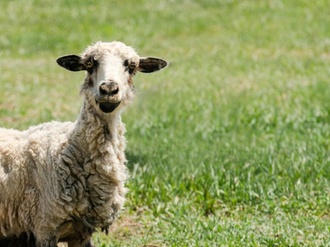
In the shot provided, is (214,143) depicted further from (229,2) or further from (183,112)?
(229,2)

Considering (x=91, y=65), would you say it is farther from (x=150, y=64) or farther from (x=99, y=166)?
(x=99, y=166)

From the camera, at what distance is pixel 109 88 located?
249 inches

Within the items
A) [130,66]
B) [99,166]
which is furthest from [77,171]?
[130,66]

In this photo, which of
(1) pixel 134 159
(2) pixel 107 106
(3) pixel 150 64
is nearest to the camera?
(2) pixel 107 106

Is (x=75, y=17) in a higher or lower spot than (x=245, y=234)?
higher

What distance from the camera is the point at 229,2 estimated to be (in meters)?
22.3

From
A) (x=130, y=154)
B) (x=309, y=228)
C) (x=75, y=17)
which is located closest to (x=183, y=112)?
(x=130, y=154)

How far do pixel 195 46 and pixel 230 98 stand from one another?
492 centimetres

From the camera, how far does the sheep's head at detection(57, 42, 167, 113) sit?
6371 mm

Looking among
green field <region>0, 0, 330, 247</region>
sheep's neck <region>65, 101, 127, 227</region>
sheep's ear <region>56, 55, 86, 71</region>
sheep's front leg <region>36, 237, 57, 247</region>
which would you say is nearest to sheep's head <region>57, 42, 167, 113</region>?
sheep's ear <region>56, 55, 86, 71</region>

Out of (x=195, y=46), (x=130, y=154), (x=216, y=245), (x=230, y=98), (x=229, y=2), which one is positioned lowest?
(x=216, y=245)

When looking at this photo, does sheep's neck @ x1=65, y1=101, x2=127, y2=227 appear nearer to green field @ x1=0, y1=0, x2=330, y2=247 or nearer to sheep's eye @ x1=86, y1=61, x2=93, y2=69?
sheep's eye @ x1=86, y1=61, x2=93, y2=69

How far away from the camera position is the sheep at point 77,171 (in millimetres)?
6629

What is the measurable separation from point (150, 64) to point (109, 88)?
2.81ft
